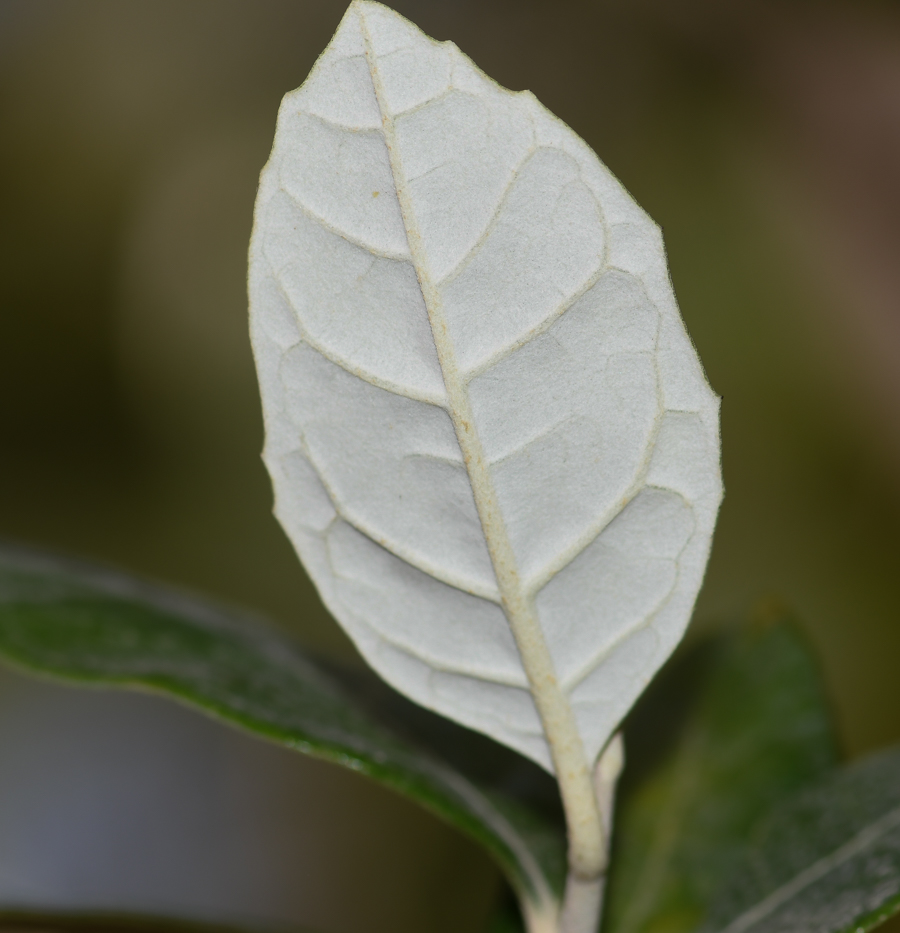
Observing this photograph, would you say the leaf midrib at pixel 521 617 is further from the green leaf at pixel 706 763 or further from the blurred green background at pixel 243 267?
the blurred green background at pixel 243 267

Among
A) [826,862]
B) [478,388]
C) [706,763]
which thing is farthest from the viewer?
[706,763]

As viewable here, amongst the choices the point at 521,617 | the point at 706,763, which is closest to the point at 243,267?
the point at 706,763

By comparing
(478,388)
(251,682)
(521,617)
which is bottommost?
(251,682)

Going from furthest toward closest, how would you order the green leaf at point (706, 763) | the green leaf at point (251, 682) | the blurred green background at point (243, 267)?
the blurred green background at point (243, 267) < the green leaf at point (706, 763) < the green leaf at point (251, 682)

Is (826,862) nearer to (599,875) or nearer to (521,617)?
(599,875)

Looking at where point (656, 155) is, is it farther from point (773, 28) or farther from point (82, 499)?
point (82, 499)

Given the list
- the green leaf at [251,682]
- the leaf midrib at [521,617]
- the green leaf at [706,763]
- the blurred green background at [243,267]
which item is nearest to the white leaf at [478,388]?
the leaf midrib at [521,617]

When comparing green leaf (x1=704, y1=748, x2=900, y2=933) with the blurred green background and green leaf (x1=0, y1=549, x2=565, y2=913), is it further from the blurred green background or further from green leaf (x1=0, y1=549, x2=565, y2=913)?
the blurred green background

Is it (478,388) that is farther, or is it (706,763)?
(706,763)
